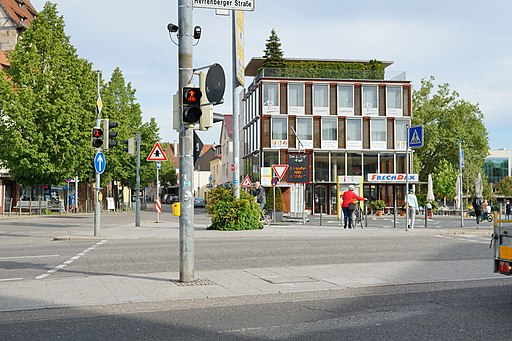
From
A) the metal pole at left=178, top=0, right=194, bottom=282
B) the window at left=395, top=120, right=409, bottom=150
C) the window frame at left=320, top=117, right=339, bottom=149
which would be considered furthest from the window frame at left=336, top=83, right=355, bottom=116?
the metal pole at left=178, top=0, right=194, bottom=282

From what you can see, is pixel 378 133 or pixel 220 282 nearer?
pixel 220 282

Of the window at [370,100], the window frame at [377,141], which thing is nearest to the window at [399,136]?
the window frame at [377,141]

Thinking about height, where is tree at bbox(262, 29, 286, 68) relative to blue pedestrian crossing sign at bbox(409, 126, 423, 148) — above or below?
above

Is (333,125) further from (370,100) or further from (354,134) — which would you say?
(370,100)

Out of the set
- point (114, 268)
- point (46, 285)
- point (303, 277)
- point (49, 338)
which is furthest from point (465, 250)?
A: point (49, 338)

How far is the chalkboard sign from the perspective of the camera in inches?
1179

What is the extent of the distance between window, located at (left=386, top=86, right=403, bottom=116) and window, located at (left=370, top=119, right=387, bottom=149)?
1294 millimetres

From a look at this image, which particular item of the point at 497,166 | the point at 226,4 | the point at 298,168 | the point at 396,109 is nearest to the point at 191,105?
the point at 226,4

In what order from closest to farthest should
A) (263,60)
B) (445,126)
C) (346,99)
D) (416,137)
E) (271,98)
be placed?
(416,137), (271,98), (346,99), (263,60), (445,126)

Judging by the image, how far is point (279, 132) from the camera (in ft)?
184

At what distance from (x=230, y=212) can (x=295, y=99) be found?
3475 centimetres

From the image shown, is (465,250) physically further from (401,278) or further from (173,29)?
(173,29)

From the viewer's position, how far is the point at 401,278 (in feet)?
35.5

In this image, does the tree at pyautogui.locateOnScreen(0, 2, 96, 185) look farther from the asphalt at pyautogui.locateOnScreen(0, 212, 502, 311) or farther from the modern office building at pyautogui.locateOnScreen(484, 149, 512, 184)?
the modern office building at pyautogui.locateOnScreen(484, 149, 512, 184)
